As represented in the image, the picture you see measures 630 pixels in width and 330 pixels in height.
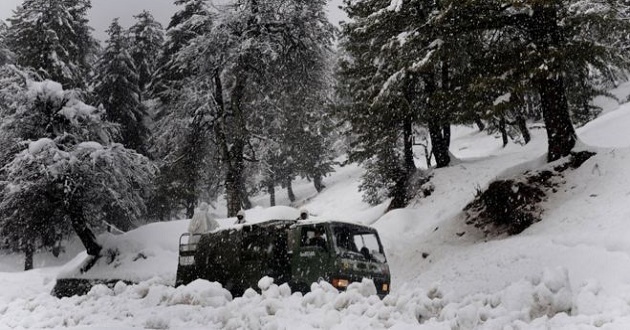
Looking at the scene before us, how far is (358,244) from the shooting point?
980 centimetres

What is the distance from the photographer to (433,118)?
1911 cm

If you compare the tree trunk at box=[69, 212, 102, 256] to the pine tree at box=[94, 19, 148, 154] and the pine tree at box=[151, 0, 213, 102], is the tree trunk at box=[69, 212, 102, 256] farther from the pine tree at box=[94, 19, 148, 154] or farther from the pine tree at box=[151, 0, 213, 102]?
the pine tree at box=[94, 19, 148, 154]

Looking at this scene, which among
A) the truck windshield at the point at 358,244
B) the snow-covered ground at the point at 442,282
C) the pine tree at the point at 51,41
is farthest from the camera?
the pine tree at the point at 51,41

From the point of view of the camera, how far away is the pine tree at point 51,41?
1040 inches

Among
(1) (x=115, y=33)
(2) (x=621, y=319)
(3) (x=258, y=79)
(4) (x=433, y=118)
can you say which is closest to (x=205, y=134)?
(3) (x=258, y=79)

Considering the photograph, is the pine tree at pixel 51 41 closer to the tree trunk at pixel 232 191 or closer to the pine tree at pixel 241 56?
the pine tree at pixel 241 56

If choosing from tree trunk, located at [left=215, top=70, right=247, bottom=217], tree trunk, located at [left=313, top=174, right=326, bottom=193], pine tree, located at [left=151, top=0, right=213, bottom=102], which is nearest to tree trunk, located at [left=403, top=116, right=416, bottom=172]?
tree trunk, located at [left=215, top=70, right=247, bottom=217]

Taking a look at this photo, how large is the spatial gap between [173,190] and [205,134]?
20.0 ft

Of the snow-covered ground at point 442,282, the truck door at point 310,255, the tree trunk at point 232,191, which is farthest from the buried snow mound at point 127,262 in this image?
the truck door at point 310,255

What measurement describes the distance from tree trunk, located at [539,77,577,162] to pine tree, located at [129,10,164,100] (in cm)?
2665

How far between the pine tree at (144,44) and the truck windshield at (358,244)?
2730cm

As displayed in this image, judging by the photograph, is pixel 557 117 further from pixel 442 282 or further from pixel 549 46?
pixel 442 282

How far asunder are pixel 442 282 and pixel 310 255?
3.64 metres

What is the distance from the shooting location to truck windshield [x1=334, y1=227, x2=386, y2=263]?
938 cm
